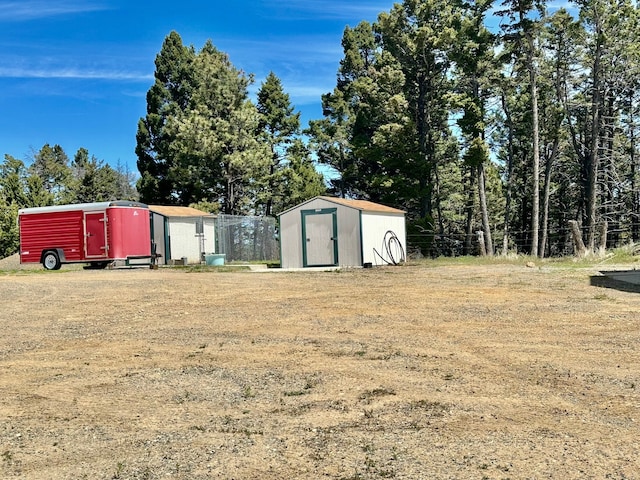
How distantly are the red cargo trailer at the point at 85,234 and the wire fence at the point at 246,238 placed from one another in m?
5.45

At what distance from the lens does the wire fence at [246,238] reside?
2784 cm

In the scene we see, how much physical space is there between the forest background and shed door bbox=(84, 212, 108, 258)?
42.6 feet

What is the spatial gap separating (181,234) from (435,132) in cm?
1677

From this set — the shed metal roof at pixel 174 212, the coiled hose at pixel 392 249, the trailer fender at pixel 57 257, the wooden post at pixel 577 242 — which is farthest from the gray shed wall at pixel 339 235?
the trailer fender at pixel 57 257

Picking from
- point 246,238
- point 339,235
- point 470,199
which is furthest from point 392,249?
point 470,199

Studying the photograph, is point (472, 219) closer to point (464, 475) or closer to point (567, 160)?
point (567, 160)

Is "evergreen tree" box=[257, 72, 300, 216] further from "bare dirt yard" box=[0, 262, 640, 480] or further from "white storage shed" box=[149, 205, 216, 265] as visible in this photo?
"bare dirt yard" box=[0, 262, 640, 480]

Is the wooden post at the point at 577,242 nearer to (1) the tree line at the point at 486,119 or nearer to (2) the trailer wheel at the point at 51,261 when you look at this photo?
(1) the tree line at the point at 486,119

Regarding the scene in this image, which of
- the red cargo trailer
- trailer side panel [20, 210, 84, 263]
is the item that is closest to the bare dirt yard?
the red cargo trailer

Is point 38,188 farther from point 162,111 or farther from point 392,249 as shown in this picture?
point 392,249

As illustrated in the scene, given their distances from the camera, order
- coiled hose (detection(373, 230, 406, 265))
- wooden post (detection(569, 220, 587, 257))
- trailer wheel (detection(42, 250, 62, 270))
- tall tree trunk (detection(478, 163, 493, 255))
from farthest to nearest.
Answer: tall tree trunk (detection(478, 163, 493, 255)) < coiled hose (detection(373, 230, 406, 265)) < trailer wheel (detection(42, 250, 62, 270)) < wooden post (detection(569, 220, 587, 257))

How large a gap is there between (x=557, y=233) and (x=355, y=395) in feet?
125

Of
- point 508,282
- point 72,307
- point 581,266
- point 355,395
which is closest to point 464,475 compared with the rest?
point 355,395

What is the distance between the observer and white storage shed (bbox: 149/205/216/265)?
26.0m
